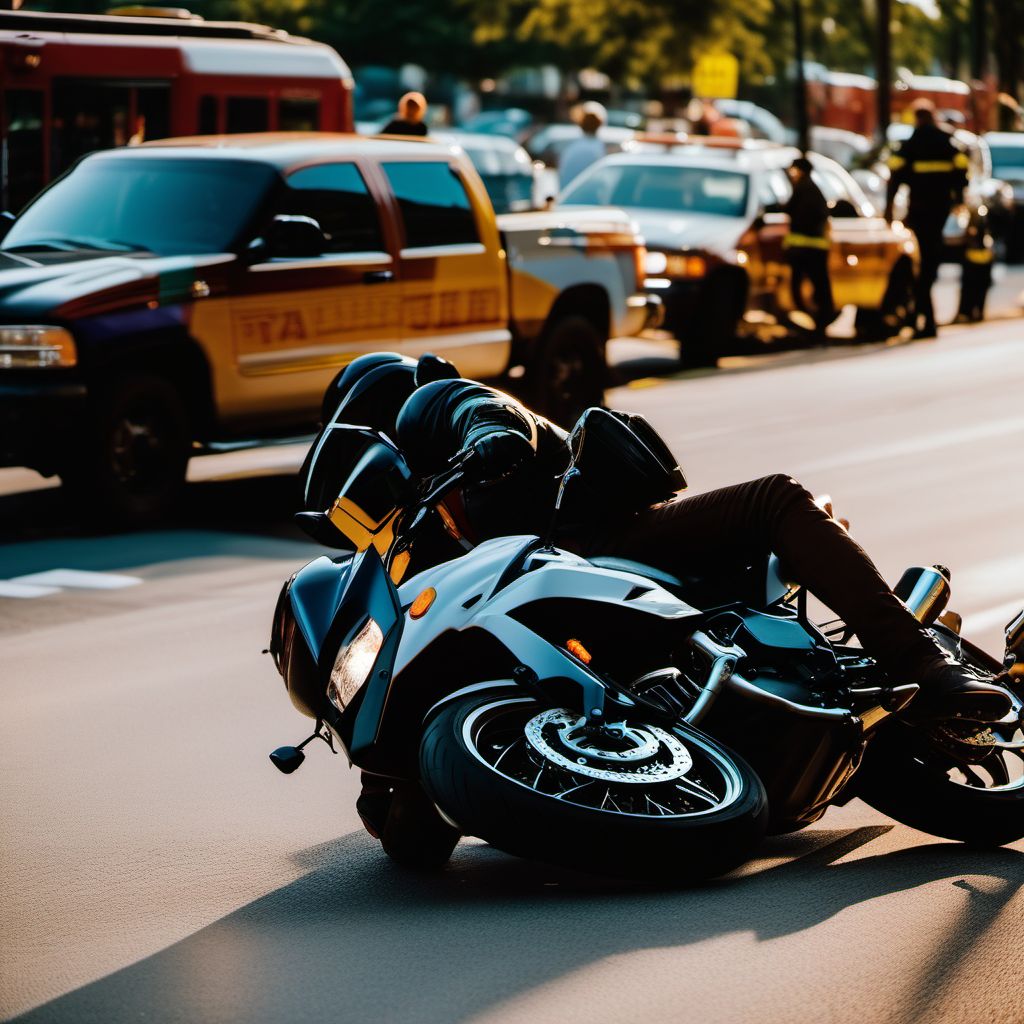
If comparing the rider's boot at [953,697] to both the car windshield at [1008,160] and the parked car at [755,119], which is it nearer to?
the car windshield at [1008,160]

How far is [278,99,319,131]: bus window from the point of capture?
20.1 metres

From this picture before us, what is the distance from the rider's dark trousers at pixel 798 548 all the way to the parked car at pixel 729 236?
1195cm

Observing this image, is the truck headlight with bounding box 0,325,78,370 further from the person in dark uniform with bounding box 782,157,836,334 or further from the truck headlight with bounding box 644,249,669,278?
the person in dark uniform with bounding box 782,157,836,334

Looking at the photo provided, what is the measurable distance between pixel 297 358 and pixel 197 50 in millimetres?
8355

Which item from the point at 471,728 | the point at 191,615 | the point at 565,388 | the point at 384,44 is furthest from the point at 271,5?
the point at 471,728

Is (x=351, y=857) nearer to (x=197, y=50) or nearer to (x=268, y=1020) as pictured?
(x=268, y=1020)

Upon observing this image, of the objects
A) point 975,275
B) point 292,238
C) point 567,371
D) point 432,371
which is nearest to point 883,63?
point 975,275

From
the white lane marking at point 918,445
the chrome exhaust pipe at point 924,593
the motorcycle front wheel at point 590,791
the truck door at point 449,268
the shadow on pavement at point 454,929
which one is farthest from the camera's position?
the white lane marking at point 918,445

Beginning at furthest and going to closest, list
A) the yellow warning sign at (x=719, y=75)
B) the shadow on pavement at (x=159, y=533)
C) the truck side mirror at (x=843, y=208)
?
the yellow warning sign at (x=719, y=75) < the truck side mirror at (x=843, y=208) < the shadow on pavement at (x=159, y=533)

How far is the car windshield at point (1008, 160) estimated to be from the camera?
123ft

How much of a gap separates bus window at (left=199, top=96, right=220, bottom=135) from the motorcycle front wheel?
50.4ft

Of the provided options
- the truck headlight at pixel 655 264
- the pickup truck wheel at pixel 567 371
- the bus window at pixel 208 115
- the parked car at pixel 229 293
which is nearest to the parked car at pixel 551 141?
the bus window at pixel 208 115

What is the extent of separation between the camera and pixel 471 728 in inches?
175

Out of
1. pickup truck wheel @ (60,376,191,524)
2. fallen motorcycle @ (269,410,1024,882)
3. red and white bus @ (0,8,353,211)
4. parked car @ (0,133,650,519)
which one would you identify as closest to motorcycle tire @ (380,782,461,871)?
fallen motorcycle @ (269,410,1024,882)
